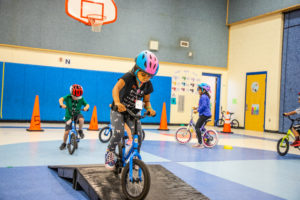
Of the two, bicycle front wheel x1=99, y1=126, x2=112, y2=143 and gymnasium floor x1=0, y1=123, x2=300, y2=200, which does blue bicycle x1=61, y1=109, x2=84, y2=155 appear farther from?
bicycle front wheel x1=99, y1=126, x2=112, y2=143

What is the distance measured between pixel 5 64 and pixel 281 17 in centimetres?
1196

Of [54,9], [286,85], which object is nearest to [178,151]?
[286,85]

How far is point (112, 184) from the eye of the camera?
3.11 m

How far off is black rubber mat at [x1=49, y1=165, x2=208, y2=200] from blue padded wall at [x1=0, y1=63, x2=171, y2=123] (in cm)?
869

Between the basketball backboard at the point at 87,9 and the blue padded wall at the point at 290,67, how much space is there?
25.7 ft

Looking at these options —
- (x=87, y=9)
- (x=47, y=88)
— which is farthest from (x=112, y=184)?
Result: (x=47, y=88)

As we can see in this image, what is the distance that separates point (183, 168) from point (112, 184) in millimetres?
1912

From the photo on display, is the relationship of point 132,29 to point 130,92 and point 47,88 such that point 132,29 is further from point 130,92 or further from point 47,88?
point 130,92

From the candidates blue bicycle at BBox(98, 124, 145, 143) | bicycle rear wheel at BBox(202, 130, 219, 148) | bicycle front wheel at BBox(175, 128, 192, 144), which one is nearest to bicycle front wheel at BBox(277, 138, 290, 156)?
bicycle rear wheel at BBox(202, 130, 219, 148)

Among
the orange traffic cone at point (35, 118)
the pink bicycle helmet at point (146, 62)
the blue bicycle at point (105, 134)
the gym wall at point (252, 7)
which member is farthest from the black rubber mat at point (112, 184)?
the gym wall at point (252, 7)

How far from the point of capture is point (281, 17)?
12477mm

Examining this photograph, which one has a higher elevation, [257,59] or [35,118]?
[257,59]

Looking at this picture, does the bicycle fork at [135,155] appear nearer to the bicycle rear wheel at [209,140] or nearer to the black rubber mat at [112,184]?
the black rubber mat at [112,184]

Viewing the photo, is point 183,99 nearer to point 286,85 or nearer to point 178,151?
point 286,85
